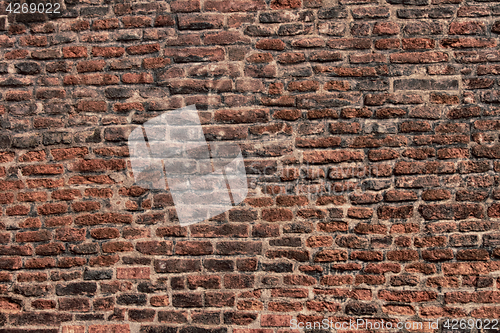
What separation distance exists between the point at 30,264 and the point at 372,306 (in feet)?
6.48

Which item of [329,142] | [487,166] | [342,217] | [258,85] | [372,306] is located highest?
[258,85]

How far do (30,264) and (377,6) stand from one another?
249 centimetres

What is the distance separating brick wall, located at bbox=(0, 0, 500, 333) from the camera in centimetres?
183

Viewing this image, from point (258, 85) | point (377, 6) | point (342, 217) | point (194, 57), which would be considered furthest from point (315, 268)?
point (377, 6)

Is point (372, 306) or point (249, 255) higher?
point (249, 255)

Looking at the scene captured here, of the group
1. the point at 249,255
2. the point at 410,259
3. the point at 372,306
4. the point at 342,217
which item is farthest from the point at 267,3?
the point at 372,306

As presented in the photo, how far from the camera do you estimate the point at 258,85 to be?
73.9 inches

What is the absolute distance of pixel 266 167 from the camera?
1.86 meters

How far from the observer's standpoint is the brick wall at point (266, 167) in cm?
183

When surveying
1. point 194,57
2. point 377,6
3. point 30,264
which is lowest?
point 30,264

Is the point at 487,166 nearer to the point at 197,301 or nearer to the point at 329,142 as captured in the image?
the point at 329,142

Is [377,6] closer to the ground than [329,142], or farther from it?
farther from it

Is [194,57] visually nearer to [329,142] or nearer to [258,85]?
[258,85]

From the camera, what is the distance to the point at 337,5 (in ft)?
6.11
